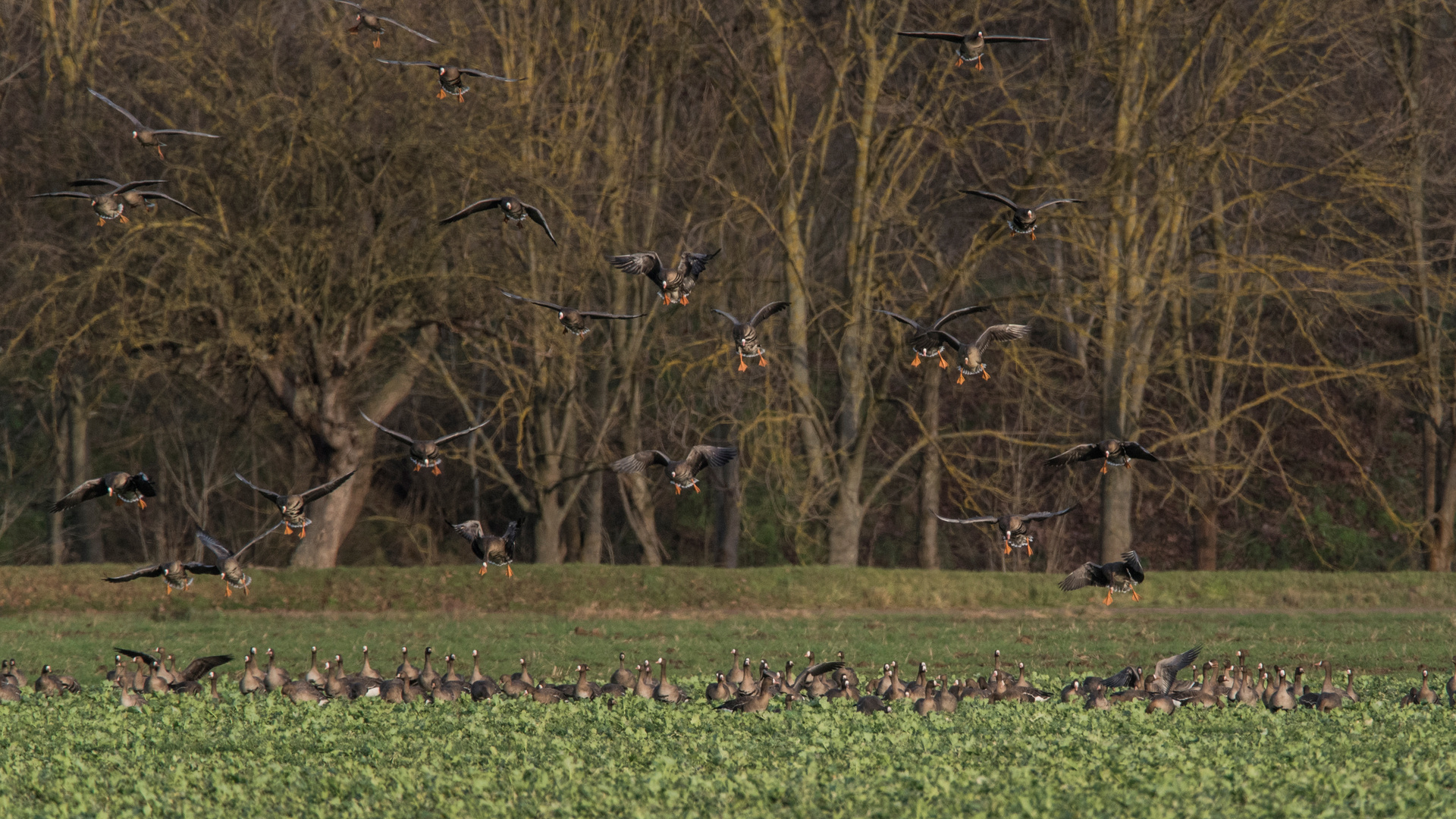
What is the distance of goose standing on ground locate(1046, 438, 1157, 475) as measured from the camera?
14.5 metres

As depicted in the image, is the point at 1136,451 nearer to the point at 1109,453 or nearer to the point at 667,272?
the point at 1109,453

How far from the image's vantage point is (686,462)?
15.2 metres

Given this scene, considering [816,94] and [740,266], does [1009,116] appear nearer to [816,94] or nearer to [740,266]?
[816,94]

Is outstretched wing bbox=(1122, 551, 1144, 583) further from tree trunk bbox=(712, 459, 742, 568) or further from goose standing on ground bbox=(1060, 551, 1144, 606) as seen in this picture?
tree trunk bbox=(712, 459, 742, 568)

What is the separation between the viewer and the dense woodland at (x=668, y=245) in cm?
2536

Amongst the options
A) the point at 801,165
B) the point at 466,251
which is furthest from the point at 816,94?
the point at 466,251

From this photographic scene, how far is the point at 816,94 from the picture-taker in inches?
1261

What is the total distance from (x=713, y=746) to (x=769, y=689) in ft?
7.22

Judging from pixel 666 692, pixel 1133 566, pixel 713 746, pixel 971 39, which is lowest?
pixel 713 746

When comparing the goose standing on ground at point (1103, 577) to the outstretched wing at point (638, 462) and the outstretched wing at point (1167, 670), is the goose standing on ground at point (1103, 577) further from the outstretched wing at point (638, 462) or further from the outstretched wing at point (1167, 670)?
the outstretched wing at point (638, 462)

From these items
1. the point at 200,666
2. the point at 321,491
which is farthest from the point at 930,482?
the point at 321,491

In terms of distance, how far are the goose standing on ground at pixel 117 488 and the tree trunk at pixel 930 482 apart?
16.3 m

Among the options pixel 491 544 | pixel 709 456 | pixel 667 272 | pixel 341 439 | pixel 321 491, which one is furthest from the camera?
pixel 341 439

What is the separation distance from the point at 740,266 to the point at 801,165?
8.46 ft
